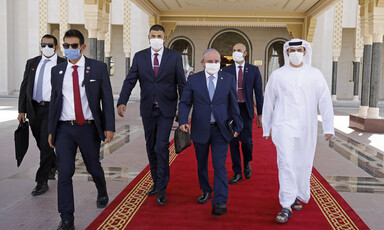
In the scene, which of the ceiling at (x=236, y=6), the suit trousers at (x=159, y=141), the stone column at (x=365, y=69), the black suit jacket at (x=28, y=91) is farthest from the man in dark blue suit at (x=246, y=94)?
the ceiling at (x=236, y=6)

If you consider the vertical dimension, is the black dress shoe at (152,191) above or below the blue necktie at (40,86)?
below

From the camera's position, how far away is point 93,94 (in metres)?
2.57

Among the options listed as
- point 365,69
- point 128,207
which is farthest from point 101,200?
point 365,69

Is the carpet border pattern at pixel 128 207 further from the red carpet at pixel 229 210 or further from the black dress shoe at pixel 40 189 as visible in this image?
the black dress shoe at pixel 40 189

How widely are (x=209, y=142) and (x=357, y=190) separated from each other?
63.2 inches

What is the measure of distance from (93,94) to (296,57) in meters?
1.44

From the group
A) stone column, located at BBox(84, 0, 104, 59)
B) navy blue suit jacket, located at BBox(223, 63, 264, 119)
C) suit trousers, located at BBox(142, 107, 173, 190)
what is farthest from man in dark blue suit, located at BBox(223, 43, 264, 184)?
stone column, located at BBox(84, 0, 104, 59)

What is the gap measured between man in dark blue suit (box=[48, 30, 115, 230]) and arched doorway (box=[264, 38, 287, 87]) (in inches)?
554

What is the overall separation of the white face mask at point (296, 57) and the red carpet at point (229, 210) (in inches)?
43.6

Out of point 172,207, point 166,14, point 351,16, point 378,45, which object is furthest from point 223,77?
point 351,16

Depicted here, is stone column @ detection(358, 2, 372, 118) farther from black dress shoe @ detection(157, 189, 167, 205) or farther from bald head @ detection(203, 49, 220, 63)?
black dress shoe @ detection(157, 189, 167, 205)

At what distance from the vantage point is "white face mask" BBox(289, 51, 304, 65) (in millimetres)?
2707

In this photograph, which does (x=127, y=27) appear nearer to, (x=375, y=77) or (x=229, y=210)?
(x=375, y=77)

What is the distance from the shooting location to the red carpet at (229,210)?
2.56m
